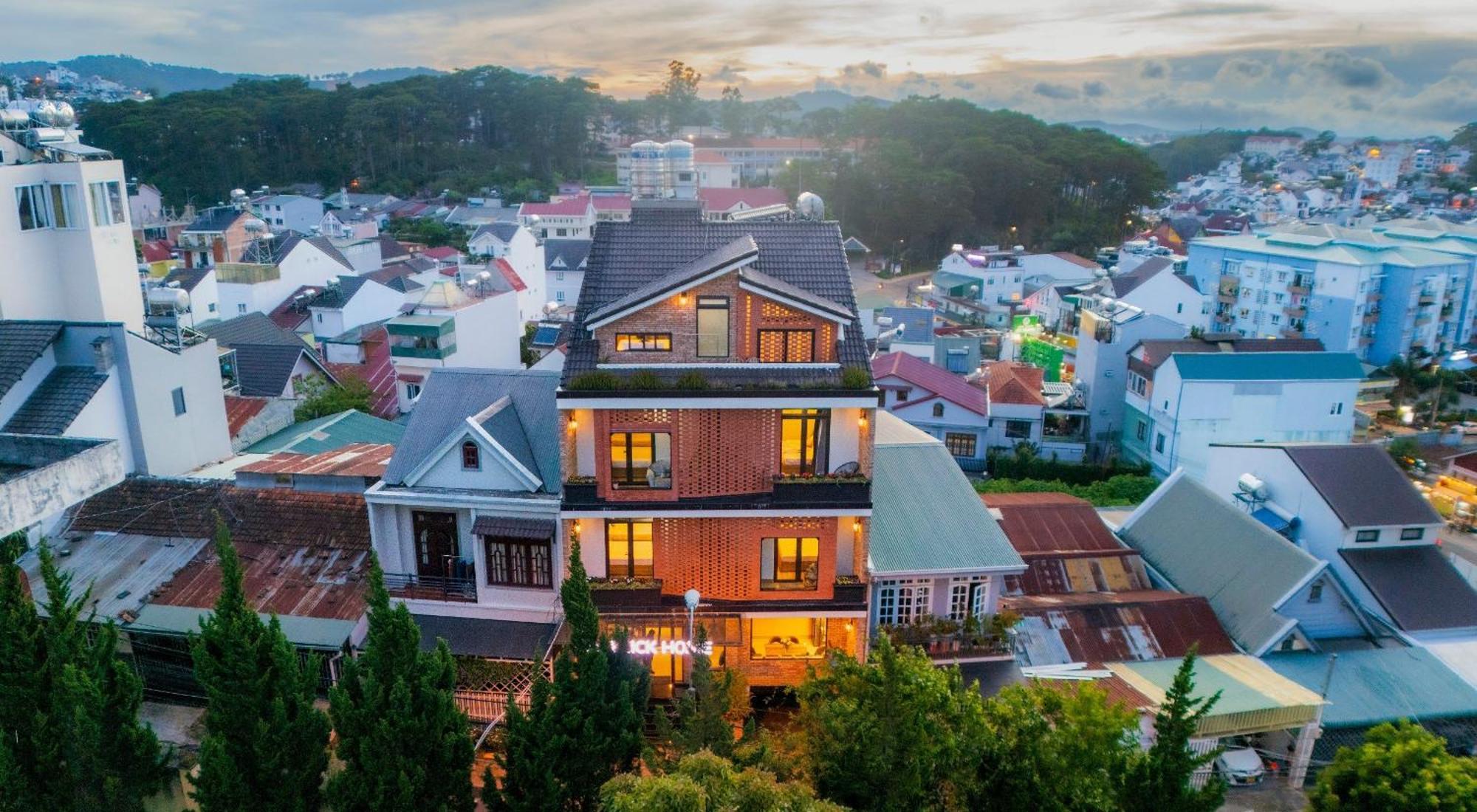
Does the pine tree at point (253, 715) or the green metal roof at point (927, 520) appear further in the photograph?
the green metal roof at point (927, 520)

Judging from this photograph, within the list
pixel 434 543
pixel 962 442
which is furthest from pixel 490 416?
pixel 962 442

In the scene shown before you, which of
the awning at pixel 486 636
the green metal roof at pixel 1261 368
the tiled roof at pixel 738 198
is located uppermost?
the tiled roof at pixel 738 198

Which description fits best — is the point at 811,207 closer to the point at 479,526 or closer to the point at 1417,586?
the point at 479,526

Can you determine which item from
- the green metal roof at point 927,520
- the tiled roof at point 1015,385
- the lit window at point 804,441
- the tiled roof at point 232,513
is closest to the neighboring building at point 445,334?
the tiled roof at point 232,513

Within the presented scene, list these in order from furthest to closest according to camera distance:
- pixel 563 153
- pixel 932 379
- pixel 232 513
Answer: pixel 563 153
pixel 932 379
pixel 232 513

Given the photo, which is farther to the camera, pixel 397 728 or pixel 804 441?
pixel 804 441

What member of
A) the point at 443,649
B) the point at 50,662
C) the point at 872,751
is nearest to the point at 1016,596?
the point at 872,751

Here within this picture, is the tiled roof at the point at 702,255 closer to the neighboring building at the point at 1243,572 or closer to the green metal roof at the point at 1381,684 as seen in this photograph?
the neighboring building at the point at 1243,572
